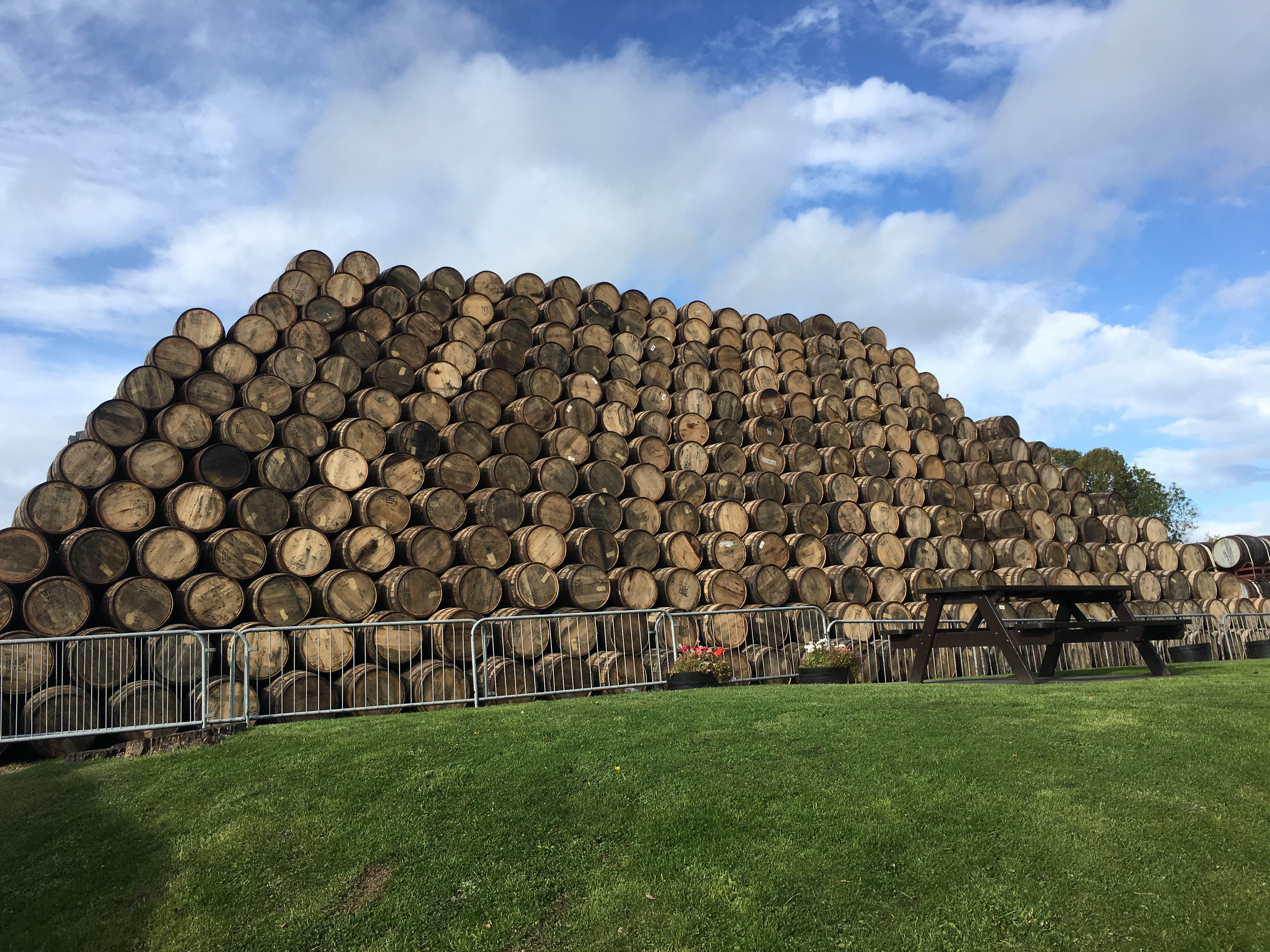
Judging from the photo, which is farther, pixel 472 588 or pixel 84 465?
pixel 472 588

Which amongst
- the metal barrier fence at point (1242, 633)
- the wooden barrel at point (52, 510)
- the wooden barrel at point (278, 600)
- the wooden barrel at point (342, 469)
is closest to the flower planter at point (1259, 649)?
the metal barrier fence at point (1242, 633)

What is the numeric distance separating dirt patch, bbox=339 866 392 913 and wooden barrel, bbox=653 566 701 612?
336 inches

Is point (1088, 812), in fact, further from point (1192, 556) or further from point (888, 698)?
point (1192, 556)

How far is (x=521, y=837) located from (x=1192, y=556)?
19.4m

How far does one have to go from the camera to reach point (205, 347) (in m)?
13.1

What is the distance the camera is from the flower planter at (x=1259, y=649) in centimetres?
1498

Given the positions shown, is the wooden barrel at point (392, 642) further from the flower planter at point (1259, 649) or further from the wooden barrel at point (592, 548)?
the flower planter at point (1259, 649)

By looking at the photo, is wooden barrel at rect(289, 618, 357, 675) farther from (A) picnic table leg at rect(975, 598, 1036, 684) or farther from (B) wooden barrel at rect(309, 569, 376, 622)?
(A) picnic table leg at rect(975, 598, 1036, 684)

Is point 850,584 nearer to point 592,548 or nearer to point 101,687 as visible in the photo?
point 592,548

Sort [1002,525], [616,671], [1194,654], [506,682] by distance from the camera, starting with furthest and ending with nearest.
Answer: [1002,525]
[1194,654]
[616,671]
[506,682]

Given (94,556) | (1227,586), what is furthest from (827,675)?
(1227,586)

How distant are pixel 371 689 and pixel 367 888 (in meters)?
5.51

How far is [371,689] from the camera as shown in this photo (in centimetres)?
1011

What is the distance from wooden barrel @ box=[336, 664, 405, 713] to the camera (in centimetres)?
995
